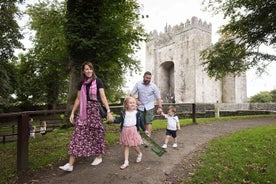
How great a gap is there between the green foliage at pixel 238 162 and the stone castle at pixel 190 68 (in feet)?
79.1

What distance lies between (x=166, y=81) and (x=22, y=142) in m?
34.6

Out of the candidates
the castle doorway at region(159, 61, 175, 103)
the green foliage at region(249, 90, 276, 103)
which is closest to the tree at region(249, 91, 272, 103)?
the green foliage at region(249, 90, 276, 103)

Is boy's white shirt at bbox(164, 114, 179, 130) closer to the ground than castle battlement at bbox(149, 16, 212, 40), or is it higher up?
closer to the ground

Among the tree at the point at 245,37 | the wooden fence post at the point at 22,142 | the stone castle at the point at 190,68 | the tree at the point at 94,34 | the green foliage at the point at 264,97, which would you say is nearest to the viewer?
the wooden fence post at the point at 22,142

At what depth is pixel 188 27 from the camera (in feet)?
102

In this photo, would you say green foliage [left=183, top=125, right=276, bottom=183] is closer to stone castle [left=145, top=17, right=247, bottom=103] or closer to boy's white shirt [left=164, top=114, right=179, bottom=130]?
boy's white shirt [left=164, top=114, right=179, bottom=130]

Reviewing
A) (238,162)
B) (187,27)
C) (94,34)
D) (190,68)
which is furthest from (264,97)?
(238,162)

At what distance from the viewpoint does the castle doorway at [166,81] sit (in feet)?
122

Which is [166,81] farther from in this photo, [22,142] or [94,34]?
[22,142]

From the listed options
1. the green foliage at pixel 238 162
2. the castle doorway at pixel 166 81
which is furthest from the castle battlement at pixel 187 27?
the green foliage at pixel 238 162

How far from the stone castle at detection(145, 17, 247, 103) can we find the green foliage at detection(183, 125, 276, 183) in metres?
24.1

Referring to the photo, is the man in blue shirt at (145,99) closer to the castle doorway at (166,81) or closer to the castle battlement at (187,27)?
the castle battlement at (187,27)

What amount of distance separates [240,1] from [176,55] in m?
18.8

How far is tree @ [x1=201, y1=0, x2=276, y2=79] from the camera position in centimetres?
1338
